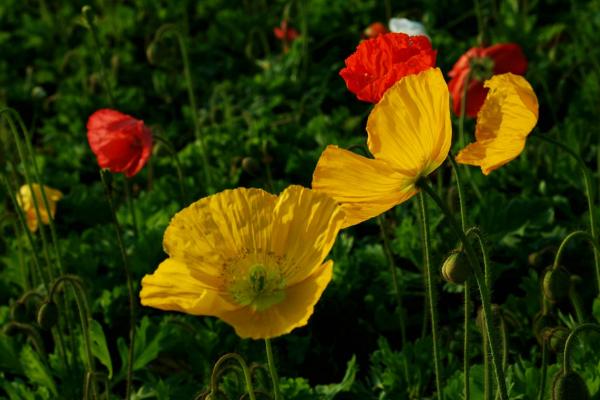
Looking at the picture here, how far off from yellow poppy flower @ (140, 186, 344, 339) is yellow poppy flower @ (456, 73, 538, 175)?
0.21 metres

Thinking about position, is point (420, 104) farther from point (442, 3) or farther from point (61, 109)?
point (442, 3)

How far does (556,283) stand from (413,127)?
488 mm

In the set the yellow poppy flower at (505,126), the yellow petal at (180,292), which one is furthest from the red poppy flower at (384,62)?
the yellow petal at (180,292)

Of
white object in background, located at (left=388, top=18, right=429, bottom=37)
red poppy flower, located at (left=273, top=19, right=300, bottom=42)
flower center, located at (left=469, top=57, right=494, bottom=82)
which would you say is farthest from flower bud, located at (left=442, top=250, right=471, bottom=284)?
red poppy flower, located at (left=273, top=19, right=300, bottom=42)

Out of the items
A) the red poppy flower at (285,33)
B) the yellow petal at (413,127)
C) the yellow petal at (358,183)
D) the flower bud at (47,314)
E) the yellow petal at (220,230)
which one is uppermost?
the yellow petal at (413,127)

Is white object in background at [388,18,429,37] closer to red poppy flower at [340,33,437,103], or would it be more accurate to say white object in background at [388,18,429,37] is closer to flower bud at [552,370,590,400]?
red poppy flower at [340,33,437,103]

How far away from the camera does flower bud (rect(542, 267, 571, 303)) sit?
1596mm

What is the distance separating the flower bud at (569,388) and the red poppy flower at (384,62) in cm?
45

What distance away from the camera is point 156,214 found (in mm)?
2816

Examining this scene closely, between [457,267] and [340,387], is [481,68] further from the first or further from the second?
[457,267]

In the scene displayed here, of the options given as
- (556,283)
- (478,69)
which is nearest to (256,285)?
(556,283)

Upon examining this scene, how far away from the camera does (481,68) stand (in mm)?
2639

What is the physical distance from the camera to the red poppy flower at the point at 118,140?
8.01 ft

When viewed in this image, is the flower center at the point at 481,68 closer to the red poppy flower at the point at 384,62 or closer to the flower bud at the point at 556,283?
the flower bud at the point at 556,283
